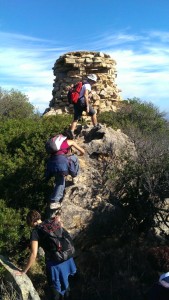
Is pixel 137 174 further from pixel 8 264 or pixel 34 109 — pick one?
pixel 34 109

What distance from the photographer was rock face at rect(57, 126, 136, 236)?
25.0 feet

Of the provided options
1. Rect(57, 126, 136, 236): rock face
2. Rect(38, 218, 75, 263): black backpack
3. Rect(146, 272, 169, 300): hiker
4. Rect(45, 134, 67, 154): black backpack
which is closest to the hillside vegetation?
Rect(57, 126, 136, 236): rock face

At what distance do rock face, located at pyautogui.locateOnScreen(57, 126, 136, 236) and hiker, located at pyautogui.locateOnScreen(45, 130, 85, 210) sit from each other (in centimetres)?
22

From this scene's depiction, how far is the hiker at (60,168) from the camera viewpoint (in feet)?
24.0

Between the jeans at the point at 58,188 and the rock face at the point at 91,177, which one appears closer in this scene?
the jeans at the point at 58,188

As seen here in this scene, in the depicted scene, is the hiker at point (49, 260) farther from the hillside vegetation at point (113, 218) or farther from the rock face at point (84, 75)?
the rock face at point (84, 75)

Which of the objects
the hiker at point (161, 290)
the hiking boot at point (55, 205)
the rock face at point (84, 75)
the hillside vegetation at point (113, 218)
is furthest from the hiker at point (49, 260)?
the rock face at point (84, 75)

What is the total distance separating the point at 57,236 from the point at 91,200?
5.74 feet

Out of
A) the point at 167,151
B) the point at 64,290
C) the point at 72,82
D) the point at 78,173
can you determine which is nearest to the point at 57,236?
the point at 64,290

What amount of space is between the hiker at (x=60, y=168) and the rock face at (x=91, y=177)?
0.71 ft

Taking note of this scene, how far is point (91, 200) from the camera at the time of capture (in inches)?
311

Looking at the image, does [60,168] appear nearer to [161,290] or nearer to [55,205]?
[55,205]

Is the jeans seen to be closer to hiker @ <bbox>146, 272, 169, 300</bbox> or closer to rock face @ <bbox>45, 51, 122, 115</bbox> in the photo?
hiker @ <bbox>146, 272, 169, 300</bbox>

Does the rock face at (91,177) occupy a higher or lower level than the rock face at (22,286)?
higher
